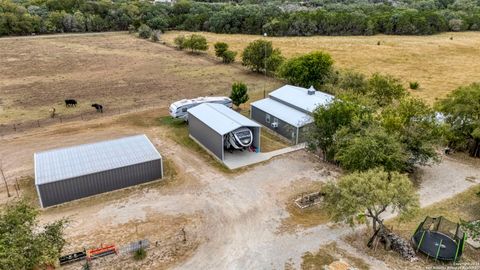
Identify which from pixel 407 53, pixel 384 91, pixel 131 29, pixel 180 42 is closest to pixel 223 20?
pixel 131 29

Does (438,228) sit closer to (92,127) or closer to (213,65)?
(92,127)

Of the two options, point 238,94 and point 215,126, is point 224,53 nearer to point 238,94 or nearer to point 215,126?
point 238,94

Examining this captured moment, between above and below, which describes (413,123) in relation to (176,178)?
above

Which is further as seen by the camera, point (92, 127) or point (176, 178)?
point (92, 127)

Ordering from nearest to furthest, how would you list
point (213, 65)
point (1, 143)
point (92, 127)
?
point (1, 143)
point (92, 127)
point (213, 65)

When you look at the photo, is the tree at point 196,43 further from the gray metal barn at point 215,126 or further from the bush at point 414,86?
the gray metal barn at point 215,126

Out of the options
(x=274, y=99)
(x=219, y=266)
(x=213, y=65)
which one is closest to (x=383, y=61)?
(x=213, y=65)
